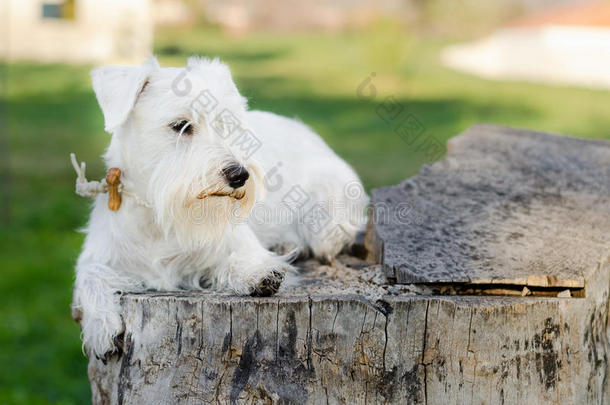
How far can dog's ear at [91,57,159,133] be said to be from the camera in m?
3.26

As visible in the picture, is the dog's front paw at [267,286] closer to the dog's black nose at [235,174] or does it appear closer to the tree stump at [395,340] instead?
the tree stump at [395,340]

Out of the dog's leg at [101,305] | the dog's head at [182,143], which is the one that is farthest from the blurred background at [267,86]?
the dog's leg at [101,305]

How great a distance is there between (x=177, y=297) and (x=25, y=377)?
11.9ft

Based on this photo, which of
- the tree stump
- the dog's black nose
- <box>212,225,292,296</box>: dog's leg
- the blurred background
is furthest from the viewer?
the blurred background

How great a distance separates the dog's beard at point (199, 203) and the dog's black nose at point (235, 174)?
0.03 metres

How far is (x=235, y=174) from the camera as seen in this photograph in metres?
3.18

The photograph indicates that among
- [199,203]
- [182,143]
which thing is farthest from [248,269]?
[182,143]

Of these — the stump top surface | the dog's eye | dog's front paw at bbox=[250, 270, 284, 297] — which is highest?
the dog's eye

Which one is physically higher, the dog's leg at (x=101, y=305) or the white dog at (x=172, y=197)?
the white dog at (x=172, y=197)

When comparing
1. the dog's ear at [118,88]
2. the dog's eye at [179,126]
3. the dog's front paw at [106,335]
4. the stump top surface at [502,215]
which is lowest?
the dog's front paw at [106,335]

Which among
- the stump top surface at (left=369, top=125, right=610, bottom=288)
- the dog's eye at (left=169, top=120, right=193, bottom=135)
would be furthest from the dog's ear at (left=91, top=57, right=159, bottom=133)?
the stump top surface at (left=369, top=125, right=610, bottom=288)

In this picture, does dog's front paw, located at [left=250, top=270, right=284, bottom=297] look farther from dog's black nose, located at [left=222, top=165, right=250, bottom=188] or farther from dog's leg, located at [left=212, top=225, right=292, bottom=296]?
dog's black nose, located at [left=222, top=165, right=250, bottom=188]

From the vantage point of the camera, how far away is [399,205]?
408 centimetres

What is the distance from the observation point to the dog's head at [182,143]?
3.22 m
